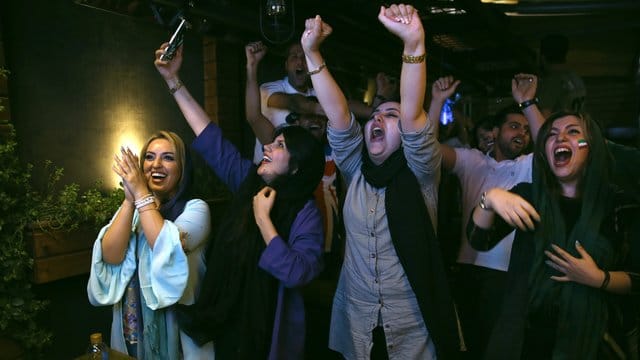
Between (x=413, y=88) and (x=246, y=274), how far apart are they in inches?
29.1

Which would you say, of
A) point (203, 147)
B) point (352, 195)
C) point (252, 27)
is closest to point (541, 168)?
point (352, 195)

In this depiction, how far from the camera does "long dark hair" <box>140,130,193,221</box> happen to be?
1520mm

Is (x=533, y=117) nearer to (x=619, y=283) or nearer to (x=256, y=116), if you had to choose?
(x=619, y=283)

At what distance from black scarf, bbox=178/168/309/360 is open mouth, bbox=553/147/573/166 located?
2.37ft

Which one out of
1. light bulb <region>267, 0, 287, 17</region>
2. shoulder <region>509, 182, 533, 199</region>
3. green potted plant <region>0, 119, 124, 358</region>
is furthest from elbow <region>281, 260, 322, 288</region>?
green potted plant <region>0, 119, 124, 358</region>

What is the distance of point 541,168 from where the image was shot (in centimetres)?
119

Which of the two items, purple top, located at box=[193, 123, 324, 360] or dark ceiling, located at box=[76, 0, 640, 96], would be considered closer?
purple top, located at box=[193, 123, 324, 360]

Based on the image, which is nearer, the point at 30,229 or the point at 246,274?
the point at 246,274

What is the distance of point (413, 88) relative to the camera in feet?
4.11

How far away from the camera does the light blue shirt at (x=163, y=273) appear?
54.4 inches

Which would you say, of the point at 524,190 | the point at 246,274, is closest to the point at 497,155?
the point at 524,190

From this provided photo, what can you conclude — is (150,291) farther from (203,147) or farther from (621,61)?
(621,61)

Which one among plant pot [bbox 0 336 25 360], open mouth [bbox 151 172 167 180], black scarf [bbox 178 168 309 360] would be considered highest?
open mouth [bbox 151 172 167 180]

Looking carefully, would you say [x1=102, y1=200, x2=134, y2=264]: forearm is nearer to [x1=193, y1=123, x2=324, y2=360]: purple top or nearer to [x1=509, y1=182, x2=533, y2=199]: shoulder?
[x1=193, y1=123, x2=324, y2=360]: purple top
